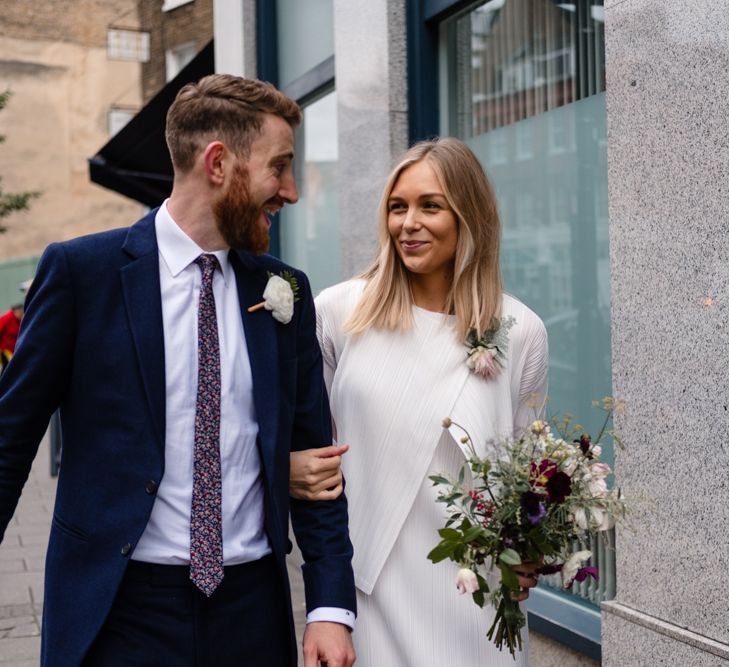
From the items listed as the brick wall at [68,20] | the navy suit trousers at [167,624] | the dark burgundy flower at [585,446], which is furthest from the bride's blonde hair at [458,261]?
the brick wall at [68,20]

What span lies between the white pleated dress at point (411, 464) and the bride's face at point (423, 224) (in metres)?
0.16

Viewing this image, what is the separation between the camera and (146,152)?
1263 cm

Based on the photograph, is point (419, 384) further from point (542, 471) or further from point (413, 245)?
point (542, 471)

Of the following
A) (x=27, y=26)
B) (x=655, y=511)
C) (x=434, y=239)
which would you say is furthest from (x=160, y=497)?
(x=27, y=26)

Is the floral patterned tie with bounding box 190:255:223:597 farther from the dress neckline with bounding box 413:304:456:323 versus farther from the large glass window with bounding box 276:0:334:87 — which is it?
the large glass window with bounding box 276:0:334:87

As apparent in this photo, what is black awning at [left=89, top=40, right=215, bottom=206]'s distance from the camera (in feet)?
39.3

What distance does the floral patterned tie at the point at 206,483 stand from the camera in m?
2.40

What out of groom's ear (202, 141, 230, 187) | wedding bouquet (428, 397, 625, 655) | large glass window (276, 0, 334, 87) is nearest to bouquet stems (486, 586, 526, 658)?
wedding bouquet (428, 397, 625, 655)

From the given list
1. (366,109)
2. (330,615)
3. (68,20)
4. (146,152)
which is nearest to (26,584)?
(366,109)

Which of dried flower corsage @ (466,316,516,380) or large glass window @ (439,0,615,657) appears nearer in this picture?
dried flower corsage @ (466,316,516,380)

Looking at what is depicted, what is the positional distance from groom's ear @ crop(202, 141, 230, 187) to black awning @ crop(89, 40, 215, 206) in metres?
9.31

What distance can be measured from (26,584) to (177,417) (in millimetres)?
5215

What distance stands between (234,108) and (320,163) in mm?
5875

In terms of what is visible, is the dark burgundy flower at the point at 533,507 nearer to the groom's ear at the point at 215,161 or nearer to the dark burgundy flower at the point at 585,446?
the dark burgundy flower at the point at 585,446
